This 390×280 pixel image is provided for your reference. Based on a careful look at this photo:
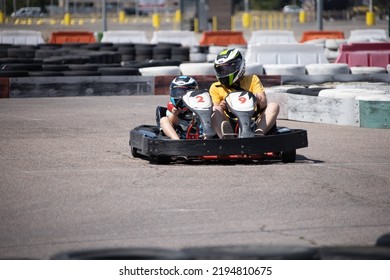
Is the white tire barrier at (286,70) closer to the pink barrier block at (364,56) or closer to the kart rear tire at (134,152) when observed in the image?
the pink barrier block at (364,56)

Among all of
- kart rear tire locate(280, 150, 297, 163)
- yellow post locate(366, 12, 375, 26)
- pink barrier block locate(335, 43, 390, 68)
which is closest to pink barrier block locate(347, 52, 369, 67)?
pink barrier block locate(335, 43, 390, 68)

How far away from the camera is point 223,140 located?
9.02 meters

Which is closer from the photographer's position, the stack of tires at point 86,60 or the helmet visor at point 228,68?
the helmet visor at point 228,68

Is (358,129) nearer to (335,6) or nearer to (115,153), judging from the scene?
(115,153)

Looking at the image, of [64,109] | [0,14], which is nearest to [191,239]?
[64,109]

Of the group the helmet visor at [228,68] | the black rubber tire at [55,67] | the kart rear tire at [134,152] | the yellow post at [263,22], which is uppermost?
the helmet visor at [228,68]

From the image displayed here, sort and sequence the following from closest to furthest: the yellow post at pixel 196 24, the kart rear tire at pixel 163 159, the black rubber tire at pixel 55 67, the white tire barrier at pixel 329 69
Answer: the kart rear tire at pixel 163 159, the white tire barrier at pixel 329 69, the black rubber tire at pixel 55 67, the yellow post at pixel 196 24

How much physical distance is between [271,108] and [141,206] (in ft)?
7.99

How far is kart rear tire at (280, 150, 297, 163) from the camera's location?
9.41m

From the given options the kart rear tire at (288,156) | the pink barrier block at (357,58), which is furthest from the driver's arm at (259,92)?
the pink barrier block at (357,58)

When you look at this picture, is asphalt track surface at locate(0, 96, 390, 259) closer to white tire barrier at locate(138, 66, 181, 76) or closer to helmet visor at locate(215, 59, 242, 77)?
helmet visor at locate(215, 59, 242, 77)

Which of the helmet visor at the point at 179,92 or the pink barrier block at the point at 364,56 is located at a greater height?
the helmet visor at the point at 179,92

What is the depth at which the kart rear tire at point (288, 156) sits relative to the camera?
9.41 metres
